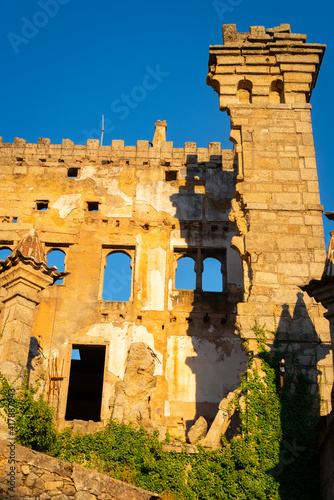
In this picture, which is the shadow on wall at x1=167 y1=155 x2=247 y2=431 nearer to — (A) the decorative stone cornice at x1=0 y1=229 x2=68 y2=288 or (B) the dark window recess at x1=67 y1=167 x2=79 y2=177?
(B) the dark window recess at x1=67 y1=167 x2=79 y2=177

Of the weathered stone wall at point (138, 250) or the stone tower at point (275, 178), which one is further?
the weathered stone wall at point (138, 250)

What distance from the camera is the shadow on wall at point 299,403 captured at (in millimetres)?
11406

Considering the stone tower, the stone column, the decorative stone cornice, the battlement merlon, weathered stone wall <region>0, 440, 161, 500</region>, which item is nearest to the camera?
weathered stone wall <region>0, 440, 161, 500</region>

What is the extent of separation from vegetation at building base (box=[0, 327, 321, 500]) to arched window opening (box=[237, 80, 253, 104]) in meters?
6.04

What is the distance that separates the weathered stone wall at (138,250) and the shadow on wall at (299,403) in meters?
4.23

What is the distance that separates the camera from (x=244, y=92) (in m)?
16.3

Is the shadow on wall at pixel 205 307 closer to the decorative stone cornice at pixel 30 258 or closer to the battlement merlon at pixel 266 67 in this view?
the battlement merlon at pixel 266 67

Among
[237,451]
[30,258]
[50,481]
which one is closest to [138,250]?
[30,258]

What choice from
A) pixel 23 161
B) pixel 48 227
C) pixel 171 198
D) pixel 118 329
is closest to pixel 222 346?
pixel 118 329

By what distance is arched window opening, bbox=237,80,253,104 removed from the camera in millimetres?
16109

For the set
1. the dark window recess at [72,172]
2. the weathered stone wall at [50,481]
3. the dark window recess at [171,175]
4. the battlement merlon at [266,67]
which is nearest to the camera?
the weathered stone wall at [50,481]

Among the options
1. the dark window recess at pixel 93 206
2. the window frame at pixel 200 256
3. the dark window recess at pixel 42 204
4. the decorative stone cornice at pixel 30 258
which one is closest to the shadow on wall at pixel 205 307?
the window frame at pixel 200 256

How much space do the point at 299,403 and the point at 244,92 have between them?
7.64 meters

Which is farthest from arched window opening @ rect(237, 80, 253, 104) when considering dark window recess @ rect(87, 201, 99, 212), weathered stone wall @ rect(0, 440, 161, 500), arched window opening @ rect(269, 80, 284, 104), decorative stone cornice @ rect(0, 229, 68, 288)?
weathered stone wall @ rect(0, 440, 161, 500)
